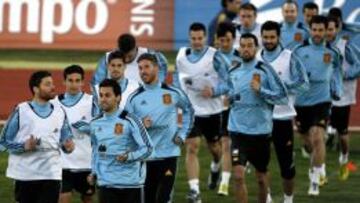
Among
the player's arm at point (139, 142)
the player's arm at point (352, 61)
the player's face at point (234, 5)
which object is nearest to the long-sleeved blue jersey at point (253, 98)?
the player's arm at point (139, 142)

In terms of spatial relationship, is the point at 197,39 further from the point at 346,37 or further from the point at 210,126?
the point at 346,37

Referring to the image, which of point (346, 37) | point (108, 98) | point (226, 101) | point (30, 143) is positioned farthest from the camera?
point (346, 37)

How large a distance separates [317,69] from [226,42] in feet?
4.37

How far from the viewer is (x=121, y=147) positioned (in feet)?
45.1

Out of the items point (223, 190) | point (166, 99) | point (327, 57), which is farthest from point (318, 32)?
point (166, 99)

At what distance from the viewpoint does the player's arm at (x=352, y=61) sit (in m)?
20.8

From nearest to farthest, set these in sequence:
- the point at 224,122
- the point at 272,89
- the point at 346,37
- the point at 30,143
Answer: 1. the point at 30,143
2. the point at 272,89
3. the point at 224,122
4. the point at 346,37

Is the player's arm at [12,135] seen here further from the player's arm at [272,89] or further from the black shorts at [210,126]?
the black shorts at [210,126]

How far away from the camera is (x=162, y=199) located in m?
15.1

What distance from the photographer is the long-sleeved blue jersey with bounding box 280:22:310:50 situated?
20.6 metres

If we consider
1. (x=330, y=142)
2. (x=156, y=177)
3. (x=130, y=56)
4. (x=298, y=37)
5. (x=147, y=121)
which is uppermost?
(x=298, y=37)

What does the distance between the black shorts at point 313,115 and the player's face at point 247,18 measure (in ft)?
4.99

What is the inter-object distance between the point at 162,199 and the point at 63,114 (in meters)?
1.59

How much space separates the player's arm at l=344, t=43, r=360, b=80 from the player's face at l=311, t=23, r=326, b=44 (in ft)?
5.11
